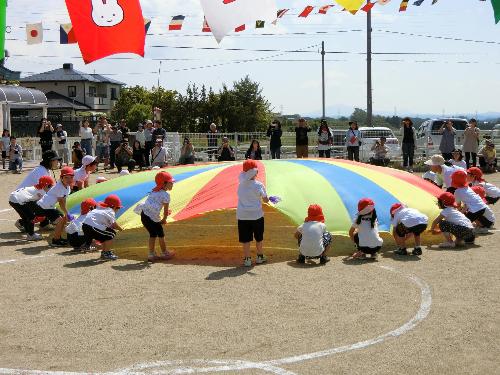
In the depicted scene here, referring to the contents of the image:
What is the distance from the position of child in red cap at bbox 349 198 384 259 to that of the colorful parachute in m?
0.44

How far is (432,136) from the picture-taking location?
21219 mm

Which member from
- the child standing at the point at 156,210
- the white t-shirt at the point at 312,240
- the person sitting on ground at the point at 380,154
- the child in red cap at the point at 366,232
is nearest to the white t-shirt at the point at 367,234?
the child in red cap at the point at 366,232

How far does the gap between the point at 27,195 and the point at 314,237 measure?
165 inches

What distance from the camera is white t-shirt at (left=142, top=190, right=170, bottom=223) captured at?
7.52 metres

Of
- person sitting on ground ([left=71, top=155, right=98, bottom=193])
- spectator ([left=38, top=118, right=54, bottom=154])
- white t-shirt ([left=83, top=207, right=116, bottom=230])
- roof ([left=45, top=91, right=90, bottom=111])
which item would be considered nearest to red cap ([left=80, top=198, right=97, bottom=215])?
white t-shirt ([left=83, top=207, right=116, bottom=230])

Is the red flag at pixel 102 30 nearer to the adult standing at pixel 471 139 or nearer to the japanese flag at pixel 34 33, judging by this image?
the japanese flag at pixel 34 33

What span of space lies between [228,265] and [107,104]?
65128 mm

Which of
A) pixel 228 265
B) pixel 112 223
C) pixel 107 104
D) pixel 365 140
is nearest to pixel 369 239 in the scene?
pixel 228 265

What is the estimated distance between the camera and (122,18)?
8.78 metres

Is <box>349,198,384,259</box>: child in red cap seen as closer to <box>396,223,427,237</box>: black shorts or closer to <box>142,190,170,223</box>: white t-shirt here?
<box>396,223,427,237</box>: black shorts

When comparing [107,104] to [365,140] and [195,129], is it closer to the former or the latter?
[195,129]

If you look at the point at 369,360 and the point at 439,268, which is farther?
the point at 439,268

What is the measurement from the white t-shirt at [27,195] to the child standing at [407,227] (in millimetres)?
4799

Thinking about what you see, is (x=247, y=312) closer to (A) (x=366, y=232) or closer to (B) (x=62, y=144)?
(A) (x=366, y=232)
